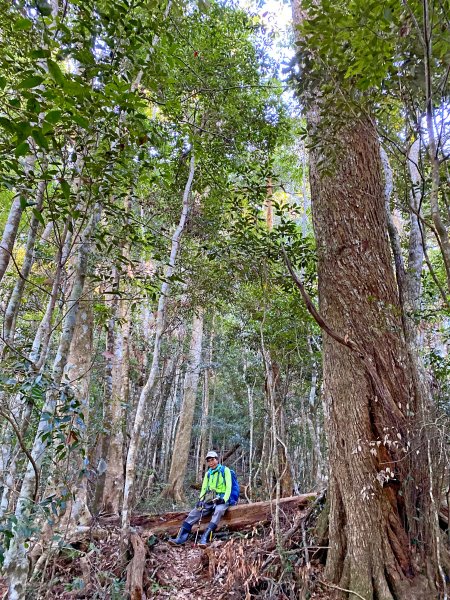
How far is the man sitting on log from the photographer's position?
19.3ft

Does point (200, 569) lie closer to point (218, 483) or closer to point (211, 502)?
point (211, 502)

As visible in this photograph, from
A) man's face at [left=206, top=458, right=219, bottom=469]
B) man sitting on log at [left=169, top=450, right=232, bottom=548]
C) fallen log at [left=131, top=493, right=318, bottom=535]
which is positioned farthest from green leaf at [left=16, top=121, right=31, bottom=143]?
man's face at [left=206, top=458, right=219, bottom=469]

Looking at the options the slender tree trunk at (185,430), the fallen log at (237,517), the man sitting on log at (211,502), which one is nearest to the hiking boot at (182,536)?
the man sitting on log at (211,502)

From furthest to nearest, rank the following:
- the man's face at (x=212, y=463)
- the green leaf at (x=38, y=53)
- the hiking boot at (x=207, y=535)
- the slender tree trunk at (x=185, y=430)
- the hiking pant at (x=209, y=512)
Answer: the slender tree trunk at (x=185, y=430)
the man's face at (x=212, y=463)
the hiking pant at (x=209, y=512)
the hiking boot at (x=207, y=535)
the green leaf at (x=38, y=53)

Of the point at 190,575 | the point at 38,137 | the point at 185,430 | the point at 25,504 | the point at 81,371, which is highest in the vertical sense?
the point at 81,371

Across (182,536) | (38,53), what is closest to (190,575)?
(182,536)

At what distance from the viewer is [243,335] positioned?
362 inches

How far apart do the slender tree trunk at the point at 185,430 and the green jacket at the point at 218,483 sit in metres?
4.13

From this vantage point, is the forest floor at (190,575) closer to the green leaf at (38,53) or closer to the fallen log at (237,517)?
the fallen log at (237,517)

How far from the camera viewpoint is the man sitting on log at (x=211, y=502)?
19.3 ft

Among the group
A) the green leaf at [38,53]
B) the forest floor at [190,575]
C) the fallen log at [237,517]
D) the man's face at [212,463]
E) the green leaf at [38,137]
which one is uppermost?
the green leaf at [38,53]

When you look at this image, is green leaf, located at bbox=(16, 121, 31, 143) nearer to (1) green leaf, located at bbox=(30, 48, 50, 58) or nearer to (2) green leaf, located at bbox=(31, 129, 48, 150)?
→ (2) green leaf, located at bbox=(31, 129, 48, 150)

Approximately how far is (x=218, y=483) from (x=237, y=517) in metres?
0.60

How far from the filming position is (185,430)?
11352 mm
